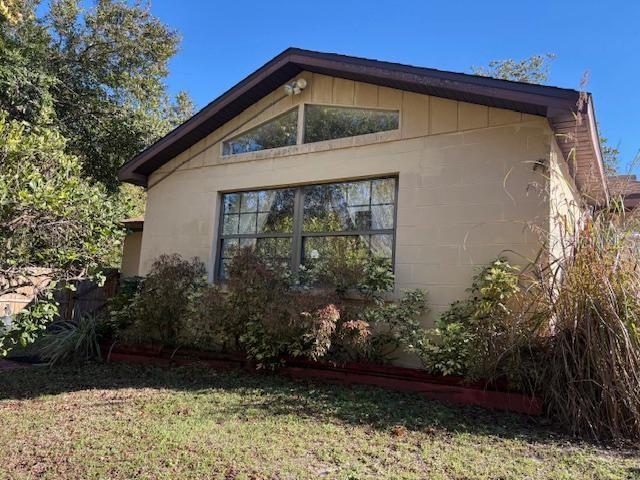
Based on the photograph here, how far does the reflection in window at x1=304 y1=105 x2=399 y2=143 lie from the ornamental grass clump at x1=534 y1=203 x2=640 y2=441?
3.53 meters

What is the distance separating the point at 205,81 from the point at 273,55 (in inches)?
449

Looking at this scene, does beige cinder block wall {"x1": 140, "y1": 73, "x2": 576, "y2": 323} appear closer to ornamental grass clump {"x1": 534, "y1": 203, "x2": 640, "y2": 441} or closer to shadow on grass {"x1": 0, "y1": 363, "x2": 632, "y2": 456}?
ornamental grass clump {"x1": 534, "y1": 203, "x2": 640, "y2": 441}

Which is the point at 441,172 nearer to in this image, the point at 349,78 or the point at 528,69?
the point at 349,78

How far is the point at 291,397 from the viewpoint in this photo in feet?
18.3

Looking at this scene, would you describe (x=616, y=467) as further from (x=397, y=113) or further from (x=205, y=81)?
(x=205, y=81)

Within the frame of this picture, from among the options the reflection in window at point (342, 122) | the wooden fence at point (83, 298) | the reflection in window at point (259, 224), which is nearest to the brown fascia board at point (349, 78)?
the reflection in window at point (342, 122)

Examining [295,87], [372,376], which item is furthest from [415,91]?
[372,376]

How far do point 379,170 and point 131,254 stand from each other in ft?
26.6

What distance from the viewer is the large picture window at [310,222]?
7.32 metres

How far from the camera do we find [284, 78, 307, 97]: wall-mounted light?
820cm

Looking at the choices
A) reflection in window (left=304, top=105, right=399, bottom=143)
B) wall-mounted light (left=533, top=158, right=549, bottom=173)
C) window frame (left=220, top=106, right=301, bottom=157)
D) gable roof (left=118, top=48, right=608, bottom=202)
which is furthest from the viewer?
window frame (left=220, top=106, right=301, bottom=157)

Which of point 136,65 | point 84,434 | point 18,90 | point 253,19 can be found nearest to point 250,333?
point 84,434

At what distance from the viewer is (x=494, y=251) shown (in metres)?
6.21

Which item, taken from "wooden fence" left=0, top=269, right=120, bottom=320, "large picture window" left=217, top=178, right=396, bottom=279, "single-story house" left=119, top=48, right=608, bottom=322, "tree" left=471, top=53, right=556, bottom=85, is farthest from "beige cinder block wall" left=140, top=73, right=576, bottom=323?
"tree" left=471, top=53, right=556, bottom=85
